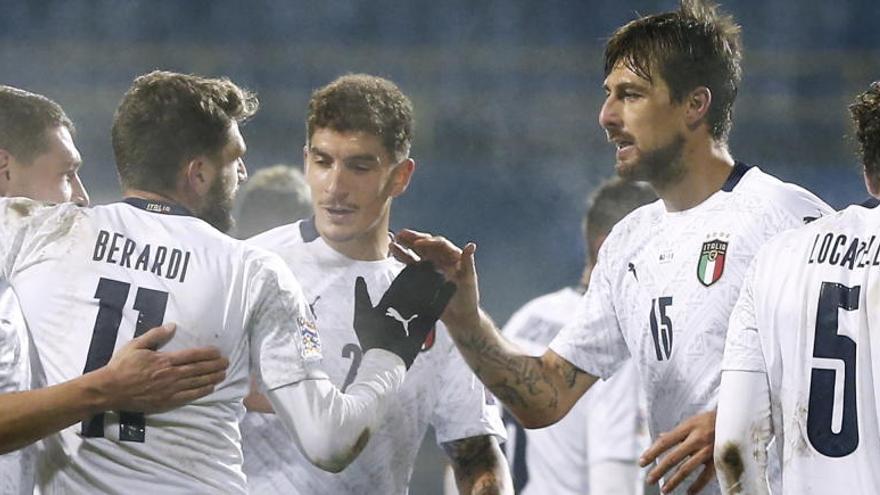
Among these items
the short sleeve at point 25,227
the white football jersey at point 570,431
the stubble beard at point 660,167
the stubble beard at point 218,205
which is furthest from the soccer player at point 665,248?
the white football jersey at point 570,431

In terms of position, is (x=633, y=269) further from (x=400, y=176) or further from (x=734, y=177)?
(x=400, y=176)

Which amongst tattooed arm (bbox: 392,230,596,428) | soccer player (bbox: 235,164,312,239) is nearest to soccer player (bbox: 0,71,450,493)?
tattooed arm (bbox: 392,230,596,428)

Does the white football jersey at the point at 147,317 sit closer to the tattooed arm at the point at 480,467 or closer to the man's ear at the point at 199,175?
the man's ear at the point at 199,175

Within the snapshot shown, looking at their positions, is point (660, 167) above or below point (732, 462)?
above

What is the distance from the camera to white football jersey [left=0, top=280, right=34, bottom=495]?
3.21 m

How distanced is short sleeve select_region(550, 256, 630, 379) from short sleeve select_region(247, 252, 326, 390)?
43.2 inches

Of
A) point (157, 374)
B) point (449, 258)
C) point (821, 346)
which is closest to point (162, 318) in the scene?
point (157, 374)

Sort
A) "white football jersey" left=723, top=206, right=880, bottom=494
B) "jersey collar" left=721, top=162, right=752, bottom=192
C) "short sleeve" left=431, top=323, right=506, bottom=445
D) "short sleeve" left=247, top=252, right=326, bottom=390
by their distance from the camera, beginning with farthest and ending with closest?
"short sleeve" left=431, top=323, right=506, bottom=445 → "jersey collar" left=721, top=162, right=752, bottom=192 → "short sleeve" left=247, top=252, right=326, bottom=390 → "white football jersey" left=723, top=206, right=880, bottom=494

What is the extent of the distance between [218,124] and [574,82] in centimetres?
1053

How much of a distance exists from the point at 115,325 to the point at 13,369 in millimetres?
279

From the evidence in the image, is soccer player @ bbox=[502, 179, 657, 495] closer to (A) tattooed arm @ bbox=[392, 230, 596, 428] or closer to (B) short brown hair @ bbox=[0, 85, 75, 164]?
(A) tattooed arm @ bbox=[392, 230, 596, 428]

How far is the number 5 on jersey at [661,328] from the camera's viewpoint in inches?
154

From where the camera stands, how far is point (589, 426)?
584cm

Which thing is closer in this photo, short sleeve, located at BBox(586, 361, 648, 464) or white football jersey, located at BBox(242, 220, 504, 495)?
white football jersey, located at BBox(242, 220, 504, 495)
